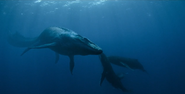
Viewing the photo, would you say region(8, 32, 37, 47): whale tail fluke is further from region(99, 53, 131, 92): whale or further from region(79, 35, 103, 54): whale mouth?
region(79, 35, 103, 54): whale mouth

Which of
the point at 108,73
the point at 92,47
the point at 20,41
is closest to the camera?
the point at 92,47

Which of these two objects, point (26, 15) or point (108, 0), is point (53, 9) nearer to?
point (26, 15)

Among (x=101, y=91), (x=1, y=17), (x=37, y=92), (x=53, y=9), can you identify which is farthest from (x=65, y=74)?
(x=1, y=17)

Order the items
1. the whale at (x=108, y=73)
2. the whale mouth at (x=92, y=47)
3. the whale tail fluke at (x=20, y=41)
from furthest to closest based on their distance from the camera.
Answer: the whale tail fluke at (x=20, y=41) < the whale at (x=108, y=73) < the whale mouth at (x=92, y=47)

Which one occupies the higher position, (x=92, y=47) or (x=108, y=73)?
(x=92, y=47)

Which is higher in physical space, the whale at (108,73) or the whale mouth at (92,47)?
the whale mouth at (92,47)

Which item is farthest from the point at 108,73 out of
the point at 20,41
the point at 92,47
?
the point at 20,41

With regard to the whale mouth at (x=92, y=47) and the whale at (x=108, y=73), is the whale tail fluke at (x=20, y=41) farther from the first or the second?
the whale mouth at (x=92, y=47)

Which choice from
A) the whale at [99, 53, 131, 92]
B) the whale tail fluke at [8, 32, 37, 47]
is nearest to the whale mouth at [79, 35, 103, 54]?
the whale at [99, 53, 131, 92]

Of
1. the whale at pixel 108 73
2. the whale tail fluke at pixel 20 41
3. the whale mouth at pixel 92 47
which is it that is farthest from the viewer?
the whale tail fluke at pixel 20 41

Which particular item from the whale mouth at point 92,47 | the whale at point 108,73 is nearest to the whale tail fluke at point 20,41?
the whale at point 108,73

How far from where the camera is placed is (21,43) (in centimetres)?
1441

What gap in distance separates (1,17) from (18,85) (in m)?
13.8

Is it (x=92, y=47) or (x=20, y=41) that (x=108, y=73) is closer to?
(x=92, y=47)
